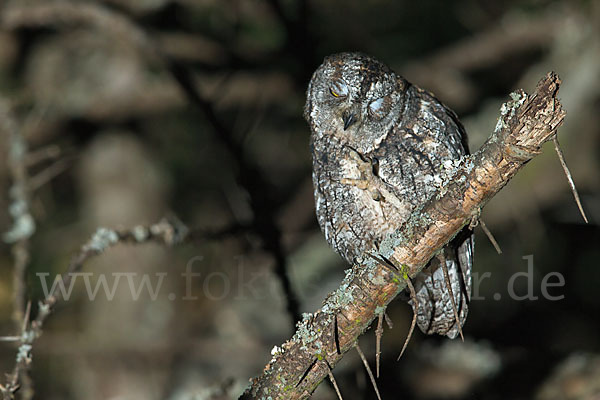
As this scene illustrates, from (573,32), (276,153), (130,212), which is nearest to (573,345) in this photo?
(573,32)

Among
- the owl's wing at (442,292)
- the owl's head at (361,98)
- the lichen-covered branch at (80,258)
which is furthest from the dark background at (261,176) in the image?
the lichen-covered branch at (80,258)

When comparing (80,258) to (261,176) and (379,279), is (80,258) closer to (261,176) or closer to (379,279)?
(379,279)

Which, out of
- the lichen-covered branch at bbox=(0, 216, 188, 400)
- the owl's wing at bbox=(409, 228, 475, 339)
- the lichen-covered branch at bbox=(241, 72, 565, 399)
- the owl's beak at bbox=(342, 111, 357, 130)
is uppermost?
the owl's beak at bbox=(342, 111, 357, 130)

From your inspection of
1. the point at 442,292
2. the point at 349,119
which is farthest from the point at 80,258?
the point at 442,292

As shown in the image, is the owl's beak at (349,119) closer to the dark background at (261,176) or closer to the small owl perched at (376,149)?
the small owl perched at (376,149)

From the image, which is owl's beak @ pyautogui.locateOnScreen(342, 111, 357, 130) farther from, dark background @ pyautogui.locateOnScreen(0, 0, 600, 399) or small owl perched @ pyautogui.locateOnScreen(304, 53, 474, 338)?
dark background @ pyautogui.locateOnScreen(0, 0, 600, 399)

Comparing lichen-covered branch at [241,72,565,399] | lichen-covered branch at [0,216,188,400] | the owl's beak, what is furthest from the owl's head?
lichen-covered branch at [0,216,188,400]
